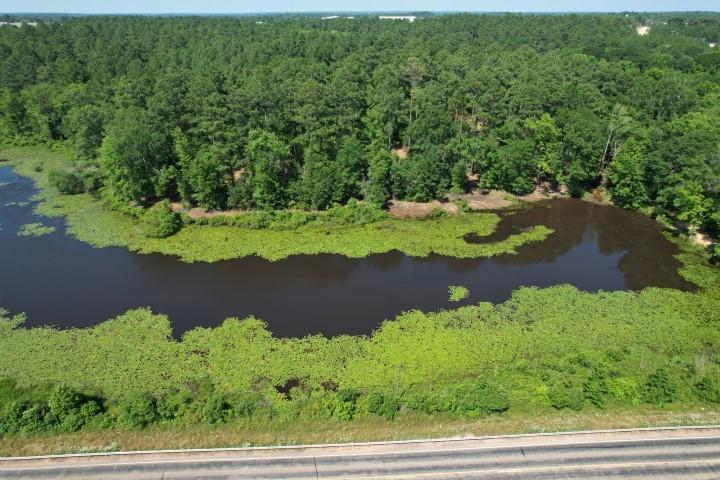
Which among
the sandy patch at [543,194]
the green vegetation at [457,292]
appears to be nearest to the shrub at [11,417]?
the green vegetation at [457,292]

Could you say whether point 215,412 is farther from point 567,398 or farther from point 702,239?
point 702,239

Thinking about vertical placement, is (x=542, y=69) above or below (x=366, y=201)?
above

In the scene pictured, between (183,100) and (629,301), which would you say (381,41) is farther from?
(629,301)

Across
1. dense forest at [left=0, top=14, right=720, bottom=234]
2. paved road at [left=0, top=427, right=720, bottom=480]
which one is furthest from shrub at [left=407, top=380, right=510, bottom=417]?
dense forest at [left=0, top=14, right=720, bottom=234]

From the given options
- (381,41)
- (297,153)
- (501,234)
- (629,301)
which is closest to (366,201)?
(297,153)

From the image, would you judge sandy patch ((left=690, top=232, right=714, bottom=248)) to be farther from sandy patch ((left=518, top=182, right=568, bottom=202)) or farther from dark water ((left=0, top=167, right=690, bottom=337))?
sandy patch ((left=518, top=182, right=568, bottom=202))

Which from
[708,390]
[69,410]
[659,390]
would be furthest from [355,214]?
[708,390]

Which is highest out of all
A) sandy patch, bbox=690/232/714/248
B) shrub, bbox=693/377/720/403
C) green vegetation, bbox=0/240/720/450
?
sandy patch, bbox=690/232/714/248
